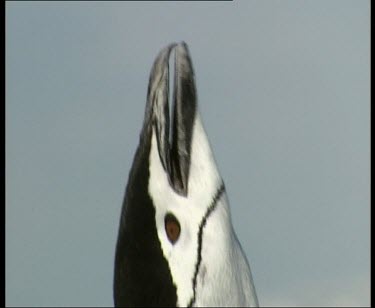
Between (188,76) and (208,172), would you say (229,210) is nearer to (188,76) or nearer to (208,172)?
(208,172)

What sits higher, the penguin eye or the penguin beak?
the penguin beak

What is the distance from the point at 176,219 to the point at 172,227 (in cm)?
2

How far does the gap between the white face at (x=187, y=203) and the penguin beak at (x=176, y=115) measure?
0.01 m

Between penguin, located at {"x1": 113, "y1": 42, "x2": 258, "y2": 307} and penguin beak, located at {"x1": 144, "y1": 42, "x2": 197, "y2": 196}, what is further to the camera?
penguin beak, located at {"x1": 144, "y1": 42, "x2": 197, "y2": 196}

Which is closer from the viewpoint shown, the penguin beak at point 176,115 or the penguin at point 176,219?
the penguin at point 176,219

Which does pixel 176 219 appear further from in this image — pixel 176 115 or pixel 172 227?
pixel 176 115

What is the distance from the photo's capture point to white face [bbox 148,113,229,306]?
202 cm

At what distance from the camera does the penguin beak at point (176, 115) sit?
6.88ft

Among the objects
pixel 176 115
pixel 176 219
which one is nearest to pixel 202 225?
pixel 176 219

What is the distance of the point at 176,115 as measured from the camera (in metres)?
2.11

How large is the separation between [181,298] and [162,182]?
210 millimetres
